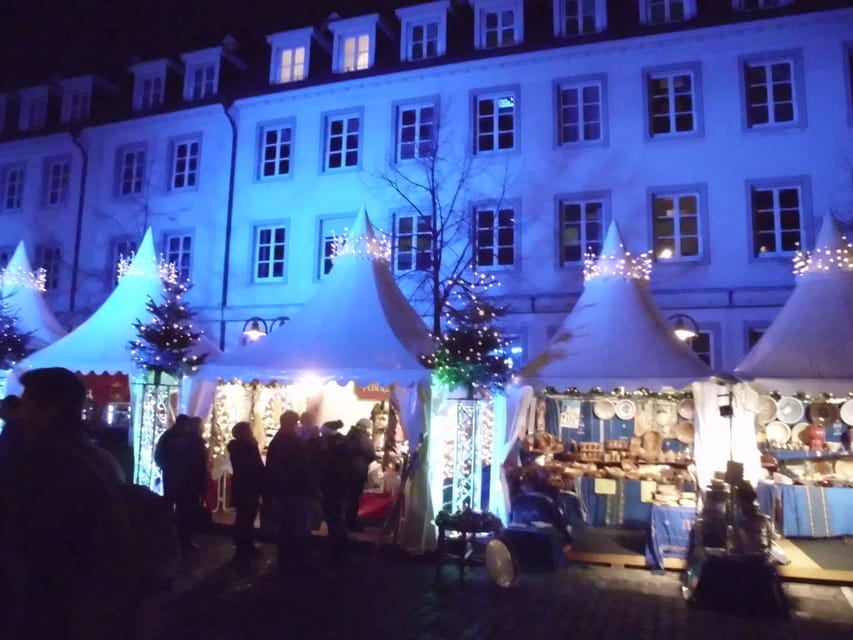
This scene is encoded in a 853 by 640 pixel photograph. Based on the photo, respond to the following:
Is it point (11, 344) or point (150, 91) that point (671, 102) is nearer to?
point (11, 344)

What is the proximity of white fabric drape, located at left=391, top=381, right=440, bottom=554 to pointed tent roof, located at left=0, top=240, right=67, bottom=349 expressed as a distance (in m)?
8.89

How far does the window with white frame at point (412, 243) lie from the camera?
1570 cm

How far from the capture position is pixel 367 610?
6684mm

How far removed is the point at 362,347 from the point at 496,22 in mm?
9864

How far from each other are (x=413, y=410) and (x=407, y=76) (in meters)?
9.79

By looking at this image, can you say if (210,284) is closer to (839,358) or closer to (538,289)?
(538,289)

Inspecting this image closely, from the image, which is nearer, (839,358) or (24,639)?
(24,639)

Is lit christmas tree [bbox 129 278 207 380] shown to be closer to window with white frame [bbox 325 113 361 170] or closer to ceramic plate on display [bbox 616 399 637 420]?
window with white frame [bbox 325 113 361 170]

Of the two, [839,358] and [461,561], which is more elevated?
[839,358]

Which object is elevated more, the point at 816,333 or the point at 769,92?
the point at 769,92

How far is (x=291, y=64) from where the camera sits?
1822 centimetres

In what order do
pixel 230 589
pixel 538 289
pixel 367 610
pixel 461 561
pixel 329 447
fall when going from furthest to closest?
pixel 538 289, pixel 329 447, pixel 461 561, pixel 230 589, pixel 367 610

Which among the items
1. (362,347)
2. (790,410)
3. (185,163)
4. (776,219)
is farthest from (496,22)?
(790,410)

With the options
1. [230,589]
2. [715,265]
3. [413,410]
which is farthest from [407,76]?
[230,589]
